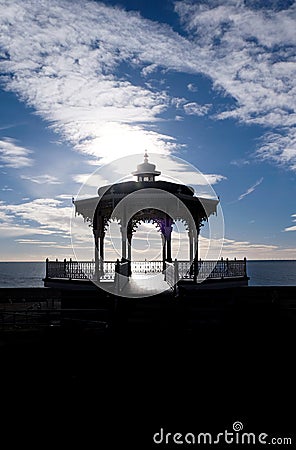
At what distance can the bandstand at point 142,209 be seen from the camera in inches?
870

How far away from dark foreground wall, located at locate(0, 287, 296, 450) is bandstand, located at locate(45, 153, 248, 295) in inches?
216

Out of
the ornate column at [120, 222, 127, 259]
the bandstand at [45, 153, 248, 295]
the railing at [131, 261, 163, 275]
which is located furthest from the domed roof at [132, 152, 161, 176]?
the railing at [131, 261, 163, 275]

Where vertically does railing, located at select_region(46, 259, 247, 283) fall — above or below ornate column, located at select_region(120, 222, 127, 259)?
below

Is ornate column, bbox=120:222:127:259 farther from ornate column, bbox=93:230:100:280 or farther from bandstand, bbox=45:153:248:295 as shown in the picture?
ornate column, bbox=93:230:100:280

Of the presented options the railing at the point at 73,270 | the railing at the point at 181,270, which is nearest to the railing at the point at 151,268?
the railing at the point at 181,270

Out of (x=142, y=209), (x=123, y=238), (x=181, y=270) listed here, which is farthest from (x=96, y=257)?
(x=181, y=270)

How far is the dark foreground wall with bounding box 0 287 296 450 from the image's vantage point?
957cm

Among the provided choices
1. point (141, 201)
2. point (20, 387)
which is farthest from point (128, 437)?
point (141, 201)

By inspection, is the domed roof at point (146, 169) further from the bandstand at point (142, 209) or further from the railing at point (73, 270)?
the railing at point (73, 270)

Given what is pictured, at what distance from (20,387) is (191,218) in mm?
15096

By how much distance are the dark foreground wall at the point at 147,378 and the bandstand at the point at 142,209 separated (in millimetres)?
5484

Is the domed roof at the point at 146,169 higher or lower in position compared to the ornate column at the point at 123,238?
higher

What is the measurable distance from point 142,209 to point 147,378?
42.8ft

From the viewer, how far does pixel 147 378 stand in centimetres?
1179
